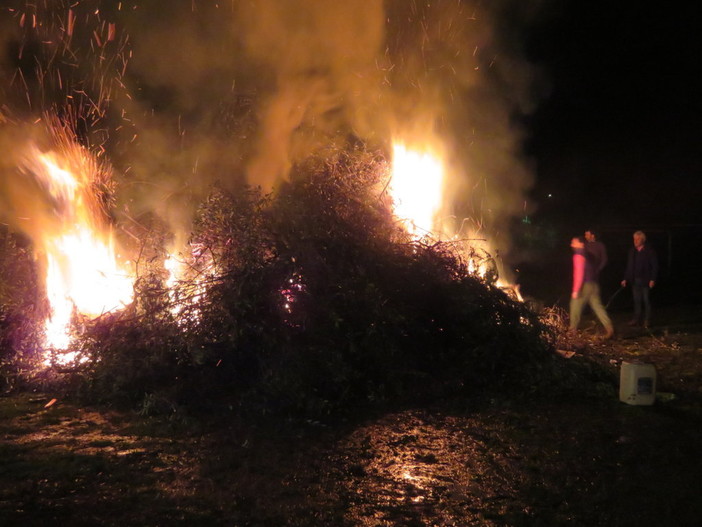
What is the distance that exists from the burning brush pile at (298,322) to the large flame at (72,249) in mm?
430

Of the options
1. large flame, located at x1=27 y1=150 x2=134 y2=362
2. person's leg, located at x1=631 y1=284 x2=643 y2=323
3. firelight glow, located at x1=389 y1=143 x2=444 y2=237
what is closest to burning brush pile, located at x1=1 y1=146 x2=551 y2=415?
large flame, located at x1=27 y1=150 x2=134 y2=362

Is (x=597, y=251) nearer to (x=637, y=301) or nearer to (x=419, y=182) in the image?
(x=637, y=301)

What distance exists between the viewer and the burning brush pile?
644 centimetres

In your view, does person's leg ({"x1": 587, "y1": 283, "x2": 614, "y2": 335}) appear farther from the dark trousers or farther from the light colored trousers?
the dark trousers

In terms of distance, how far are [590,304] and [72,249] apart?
314 inches

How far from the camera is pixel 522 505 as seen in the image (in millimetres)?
4023

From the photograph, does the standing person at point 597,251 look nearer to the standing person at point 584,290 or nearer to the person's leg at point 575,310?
the standing person at point 584,290

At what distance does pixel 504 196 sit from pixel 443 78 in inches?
111

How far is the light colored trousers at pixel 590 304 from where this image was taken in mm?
9445

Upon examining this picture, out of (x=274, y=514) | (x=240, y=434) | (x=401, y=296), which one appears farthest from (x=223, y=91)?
(x=274, y=514)

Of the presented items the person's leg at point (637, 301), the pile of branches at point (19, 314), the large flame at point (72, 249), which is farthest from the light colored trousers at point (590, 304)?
the pile of branches at point (19, 314)

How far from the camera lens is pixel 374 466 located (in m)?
4.71

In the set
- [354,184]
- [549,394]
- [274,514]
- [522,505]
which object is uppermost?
[354,184]

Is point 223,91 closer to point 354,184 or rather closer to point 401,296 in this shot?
point 354,184
